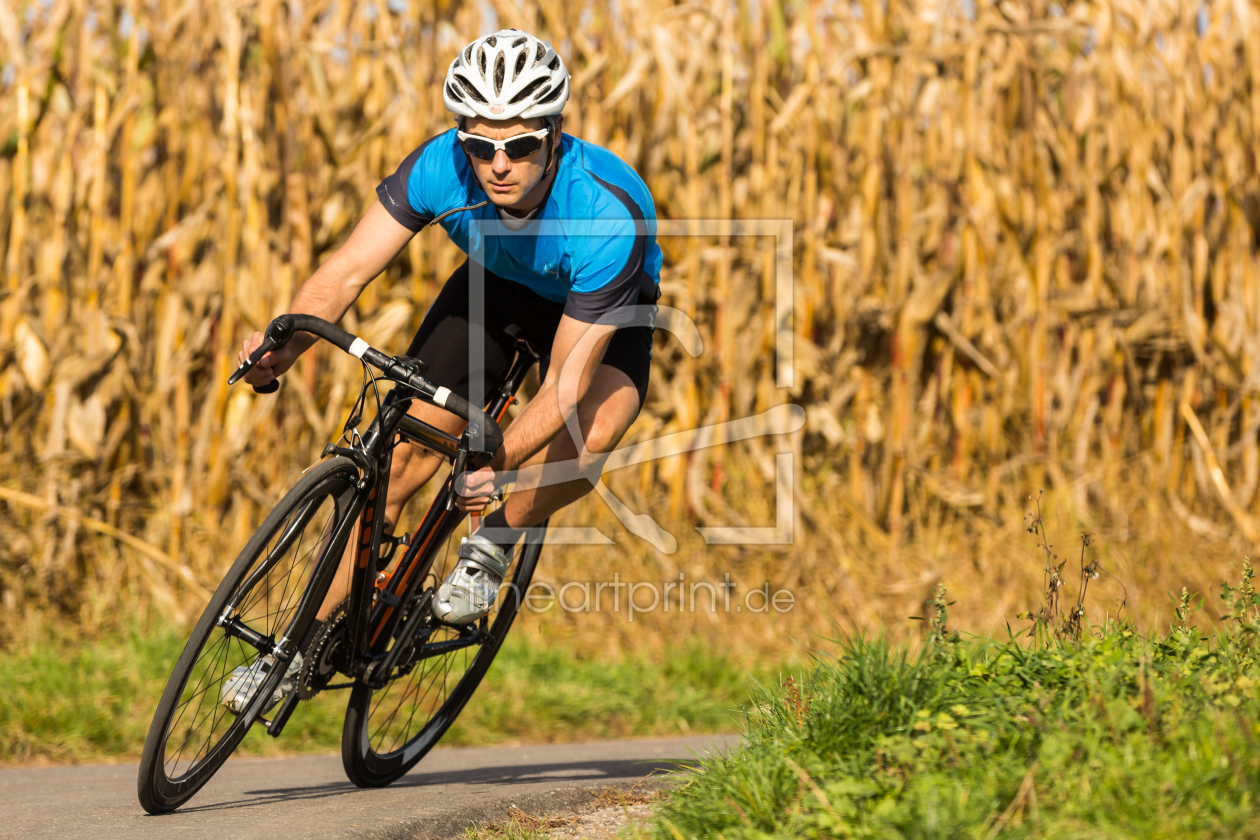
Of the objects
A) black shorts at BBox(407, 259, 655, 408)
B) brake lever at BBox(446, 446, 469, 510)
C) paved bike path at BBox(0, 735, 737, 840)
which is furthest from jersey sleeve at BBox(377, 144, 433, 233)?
paved bike path at BBox(0, 735, 737, 840)

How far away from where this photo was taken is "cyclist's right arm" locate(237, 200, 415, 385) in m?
3.67

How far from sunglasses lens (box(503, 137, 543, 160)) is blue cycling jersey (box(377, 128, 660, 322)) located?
167 mm

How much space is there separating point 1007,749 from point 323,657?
208cm

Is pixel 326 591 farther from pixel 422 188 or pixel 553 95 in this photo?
pixel 553 95

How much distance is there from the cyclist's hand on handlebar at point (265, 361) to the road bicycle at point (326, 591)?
0.28ft

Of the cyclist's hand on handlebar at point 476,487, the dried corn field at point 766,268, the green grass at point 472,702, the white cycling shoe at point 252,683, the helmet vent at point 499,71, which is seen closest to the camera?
the white cycling shoe at point 252,683

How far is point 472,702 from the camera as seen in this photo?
18.8 feet

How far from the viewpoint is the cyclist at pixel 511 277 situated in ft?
12.1

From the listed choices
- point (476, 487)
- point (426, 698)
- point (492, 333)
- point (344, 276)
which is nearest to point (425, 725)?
point (426, 698)

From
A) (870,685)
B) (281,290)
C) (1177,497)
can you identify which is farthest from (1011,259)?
(870,685)

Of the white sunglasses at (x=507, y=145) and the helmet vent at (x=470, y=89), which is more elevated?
the helmet vent at (x=470, y=89)

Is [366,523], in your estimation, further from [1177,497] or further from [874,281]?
[1177,497]

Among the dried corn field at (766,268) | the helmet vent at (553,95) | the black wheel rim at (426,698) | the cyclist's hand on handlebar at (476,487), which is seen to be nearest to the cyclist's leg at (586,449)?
the black wheel rim at (426,698)

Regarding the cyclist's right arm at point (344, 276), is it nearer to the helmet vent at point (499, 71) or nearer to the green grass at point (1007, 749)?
the helmet vent at point (499, 71)
